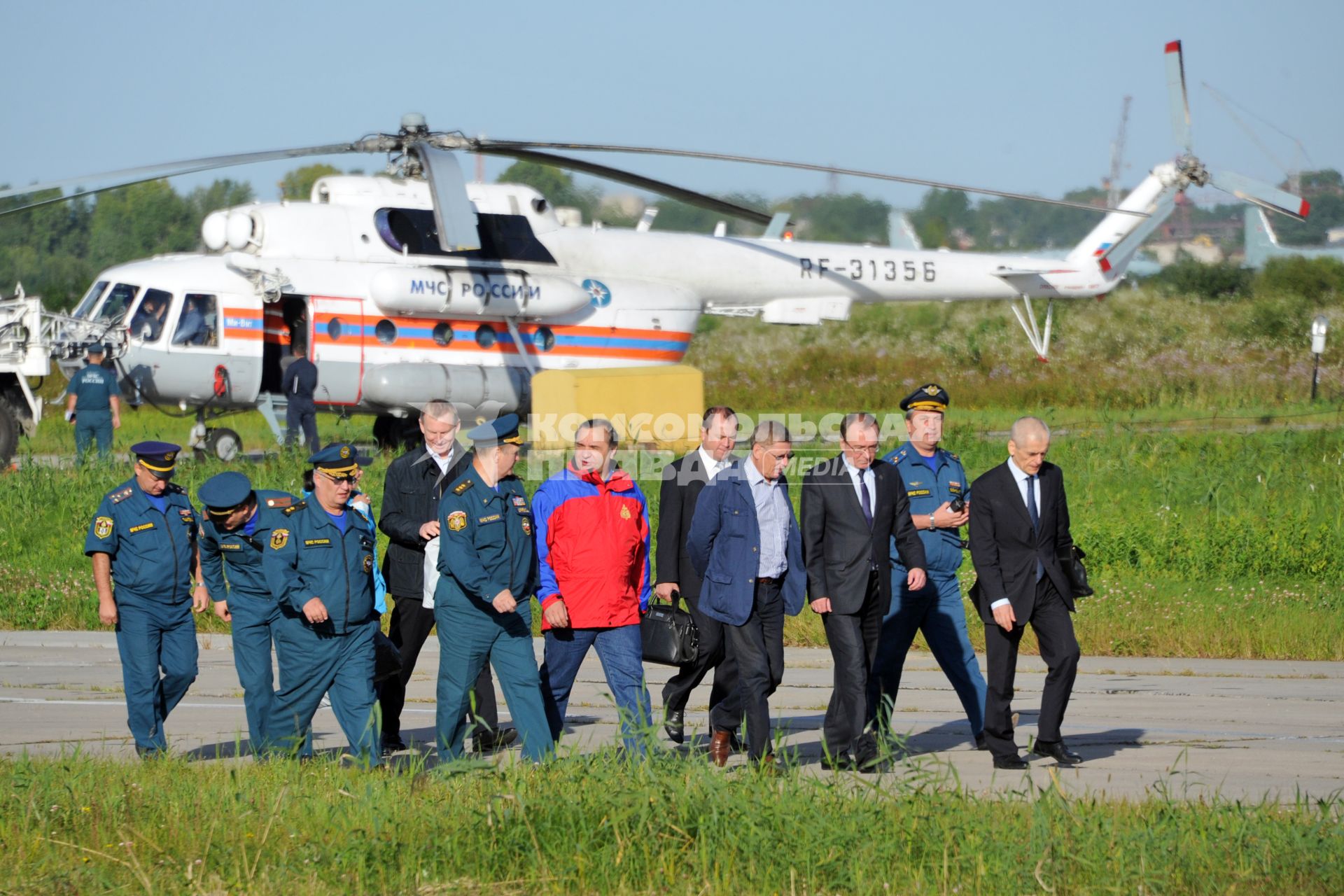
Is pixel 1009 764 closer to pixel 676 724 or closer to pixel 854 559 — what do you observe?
pixel 854 559

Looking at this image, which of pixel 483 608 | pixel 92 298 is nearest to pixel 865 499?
pixel 483 608

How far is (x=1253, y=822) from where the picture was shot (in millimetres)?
5695

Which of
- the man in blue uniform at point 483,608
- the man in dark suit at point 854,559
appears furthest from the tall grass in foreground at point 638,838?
the man in dark suit at point 854,559

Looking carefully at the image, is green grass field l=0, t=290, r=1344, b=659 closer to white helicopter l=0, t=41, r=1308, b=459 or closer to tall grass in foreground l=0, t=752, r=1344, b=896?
white helicopter l=0, t=41, r=1308, b=459

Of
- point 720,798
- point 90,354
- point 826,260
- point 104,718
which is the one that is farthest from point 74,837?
point 826,260

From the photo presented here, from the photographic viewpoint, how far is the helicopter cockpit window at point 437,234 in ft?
64.2

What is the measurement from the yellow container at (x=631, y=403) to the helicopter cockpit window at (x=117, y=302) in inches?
208

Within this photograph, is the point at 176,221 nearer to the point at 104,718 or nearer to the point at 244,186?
the point at 244,186

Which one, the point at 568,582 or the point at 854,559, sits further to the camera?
the point at 854,559

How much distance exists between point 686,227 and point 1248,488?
17.7 metres

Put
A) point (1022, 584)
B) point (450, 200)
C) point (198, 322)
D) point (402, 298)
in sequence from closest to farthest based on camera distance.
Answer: point (1022, 584)
point (450, 200)
point (198, 322)
point (402, 298)

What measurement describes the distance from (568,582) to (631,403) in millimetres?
11980

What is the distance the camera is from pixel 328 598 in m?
6.99

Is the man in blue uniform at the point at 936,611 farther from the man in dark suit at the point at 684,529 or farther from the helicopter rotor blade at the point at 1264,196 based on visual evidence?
the helicopter rotor blade at the point at 1264,196
